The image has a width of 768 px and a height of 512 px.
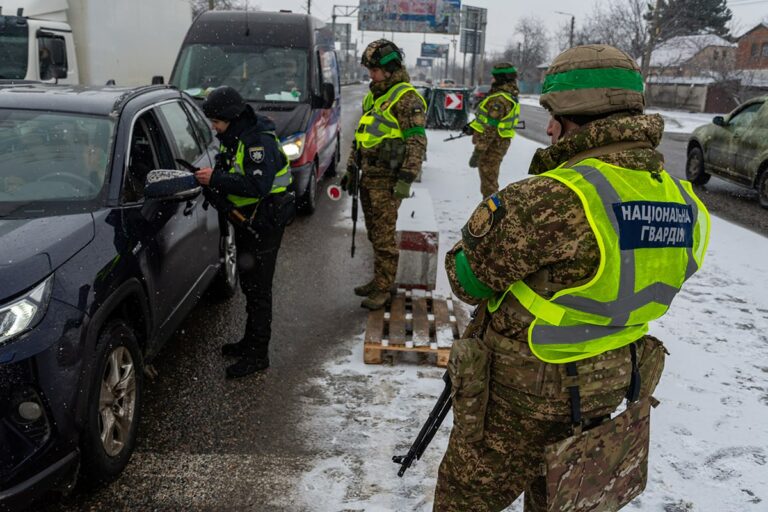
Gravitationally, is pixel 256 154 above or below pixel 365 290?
above

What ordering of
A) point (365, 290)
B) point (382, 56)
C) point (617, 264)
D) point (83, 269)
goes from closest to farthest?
point (617, 264)
point (83, 269)
point (382, 56)
point (365, 290)

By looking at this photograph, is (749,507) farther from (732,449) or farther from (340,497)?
(340,497)

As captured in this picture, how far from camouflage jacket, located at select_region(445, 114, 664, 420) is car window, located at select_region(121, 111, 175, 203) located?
208 centimetres

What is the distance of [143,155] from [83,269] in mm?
1205

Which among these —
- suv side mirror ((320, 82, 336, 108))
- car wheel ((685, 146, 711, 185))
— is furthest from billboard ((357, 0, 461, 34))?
suv side mirror ((320, 82, 336, 108))

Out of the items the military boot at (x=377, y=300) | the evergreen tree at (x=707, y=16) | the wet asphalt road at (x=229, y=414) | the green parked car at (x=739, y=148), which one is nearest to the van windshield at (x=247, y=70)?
the wet asphalt road at (x=229, y=414)

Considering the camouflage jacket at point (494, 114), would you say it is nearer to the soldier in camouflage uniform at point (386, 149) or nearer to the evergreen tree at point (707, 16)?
the soldier in camouflage uniform at point (386, 149)

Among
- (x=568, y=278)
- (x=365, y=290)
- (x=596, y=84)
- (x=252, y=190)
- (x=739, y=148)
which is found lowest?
(x=365, y=290)

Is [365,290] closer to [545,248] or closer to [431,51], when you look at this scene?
[545,248]

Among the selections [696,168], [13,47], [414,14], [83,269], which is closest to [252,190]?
[83,269]

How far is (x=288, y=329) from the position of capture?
196 inches

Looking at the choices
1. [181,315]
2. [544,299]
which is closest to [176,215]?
[181,315]

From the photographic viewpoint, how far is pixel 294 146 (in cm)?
757

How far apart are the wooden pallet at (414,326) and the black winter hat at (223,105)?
171cm
